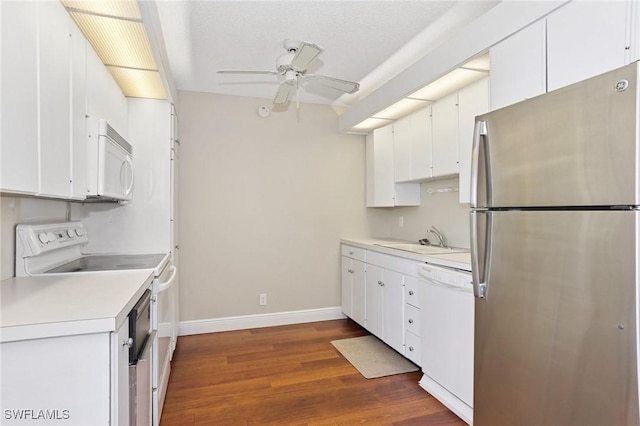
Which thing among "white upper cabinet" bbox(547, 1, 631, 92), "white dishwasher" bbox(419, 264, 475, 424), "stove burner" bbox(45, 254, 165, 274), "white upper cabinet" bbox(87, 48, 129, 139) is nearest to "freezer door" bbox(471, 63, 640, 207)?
"white upper cabinet" bbox(547, 1, 631, 92)

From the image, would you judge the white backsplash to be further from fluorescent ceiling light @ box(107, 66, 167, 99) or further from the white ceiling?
fluorescent ceiling light @ box(107, 66, 167, 99)

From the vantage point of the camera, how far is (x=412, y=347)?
260 cm

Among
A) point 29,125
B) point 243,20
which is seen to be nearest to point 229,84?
point 243,20

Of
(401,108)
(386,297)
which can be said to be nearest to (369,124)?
(401,108)

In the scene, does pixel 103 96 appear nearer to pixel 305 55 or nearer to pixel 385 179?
pixel 305 55

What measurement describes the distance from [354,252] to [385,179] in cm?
85

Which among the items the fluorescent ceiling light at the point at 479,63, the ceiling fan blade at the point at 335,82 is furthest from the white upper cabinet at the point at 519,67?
the ceiling fan blade at the point at 335,82

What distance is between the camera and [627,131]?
1095mm

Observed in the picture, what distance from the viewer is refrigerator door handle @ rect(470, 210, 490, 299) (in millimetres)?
1601

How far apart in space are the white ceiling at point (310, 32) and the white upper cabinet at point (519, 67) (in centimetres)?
52

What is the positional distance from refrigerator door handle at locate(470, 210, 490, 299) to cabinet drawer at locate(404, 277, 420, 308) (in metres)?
0.89

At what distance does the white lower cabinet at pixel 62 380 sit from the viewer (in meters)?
0.94
